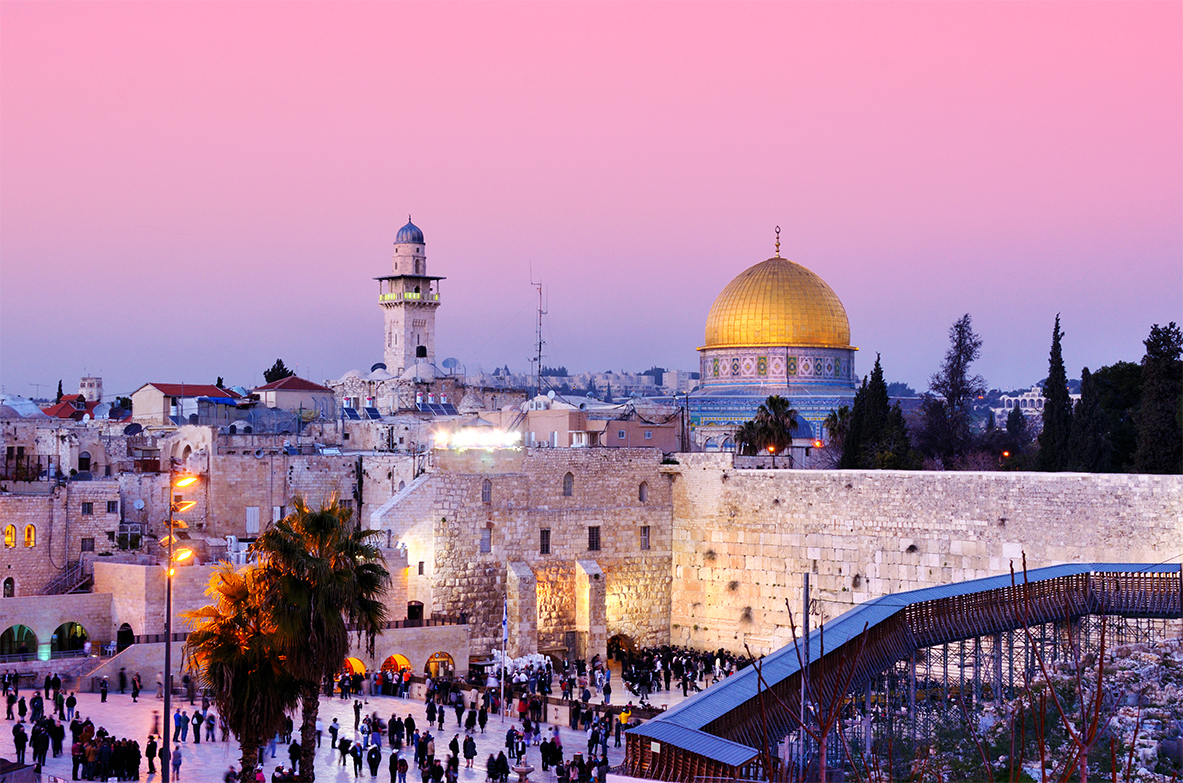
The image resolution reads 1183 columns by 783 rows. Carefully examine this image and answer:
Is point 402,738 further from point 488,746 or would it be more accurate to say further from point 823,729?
point 823,729

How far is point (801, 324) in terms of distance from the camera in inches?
1793

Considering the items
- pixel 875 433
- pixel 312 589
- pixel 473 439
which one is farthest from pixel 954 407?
pixel 312 589

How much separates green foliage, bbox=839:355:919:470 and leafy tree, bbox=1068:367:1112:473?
4501 mm

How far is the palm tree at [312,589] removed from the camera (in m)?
16.2

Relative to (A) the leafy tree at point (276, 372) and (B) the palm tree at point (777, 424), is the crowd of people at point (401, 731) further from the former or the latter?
(A) the leafy tree at point (276, 372)

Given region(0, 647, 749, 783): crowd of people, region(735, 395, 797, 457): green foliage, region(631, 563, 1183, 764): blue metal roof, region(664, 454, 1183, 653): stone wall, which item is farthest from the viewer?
region(735, 395, 797, 457): green foliage

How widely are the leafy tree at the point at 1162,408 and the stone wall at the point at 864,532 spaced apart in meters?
2.98

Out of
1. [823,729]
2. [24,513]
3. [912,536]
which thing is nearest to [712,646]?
[912,536]

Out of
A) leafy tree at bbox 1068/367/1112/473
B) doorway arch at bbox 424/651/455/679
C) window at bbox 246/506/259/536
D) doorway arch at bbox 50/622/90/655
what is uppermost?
leafy tree at bbox 1068/367/1112/473

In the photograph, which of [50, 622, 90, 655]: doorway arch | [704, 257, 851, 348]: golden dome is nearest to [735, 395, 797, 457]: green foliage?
[704, 257, 851, 348]: golden dome

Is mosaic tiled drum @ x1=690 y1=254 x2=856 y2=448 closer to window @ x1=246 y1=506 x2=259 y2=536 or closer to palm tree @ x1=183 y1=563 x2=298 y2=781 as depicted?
window @ x1=246 y1=506 x2=259 y2=536

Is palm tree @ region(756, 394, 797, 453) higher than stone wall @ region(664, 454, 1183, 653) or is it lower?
higher

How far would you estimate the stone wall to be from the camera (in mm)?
25969

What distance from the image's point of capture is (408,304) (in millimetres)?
53875
